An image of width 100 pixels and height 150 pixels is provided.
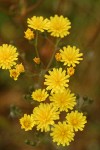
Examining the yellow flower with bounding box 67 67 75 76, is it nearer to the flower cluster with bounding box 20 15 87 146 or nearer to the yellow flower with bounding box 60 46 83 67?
the flower cluster with bounding box 20 15 87 146

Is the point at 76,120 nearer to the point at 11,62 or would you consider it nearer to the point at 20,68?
the point at 20,68

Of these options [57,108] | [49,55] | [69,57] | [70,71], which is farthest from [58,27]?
[49,55]

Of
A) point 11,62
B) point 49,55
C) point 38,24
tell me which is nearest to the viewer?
point 11,62

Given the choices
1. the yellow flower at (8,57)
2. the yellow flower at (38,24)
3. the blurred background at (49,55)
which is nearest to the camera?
the yellow flower at (8,57)

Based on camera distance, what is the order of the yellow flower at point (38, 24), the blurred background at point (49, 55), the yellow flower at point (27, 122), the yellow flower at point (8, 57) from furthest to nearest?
the blurred background at point (49, 55) < the yellow flower at point (38, 24) < the yellow flower at point (8, 57) < the yellow flower at point (27, 122)

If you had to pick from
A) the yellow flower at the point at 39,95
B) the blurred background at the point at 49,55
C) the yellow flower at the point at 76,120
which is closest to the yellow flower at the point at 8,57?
the yellow flower at the point at 39,95

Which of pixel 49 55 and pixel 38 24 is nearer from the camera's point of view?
pixel 38 24

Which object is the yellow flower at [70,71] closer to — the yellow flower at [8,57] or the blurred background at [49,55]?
the yellow flower at [8,57]
